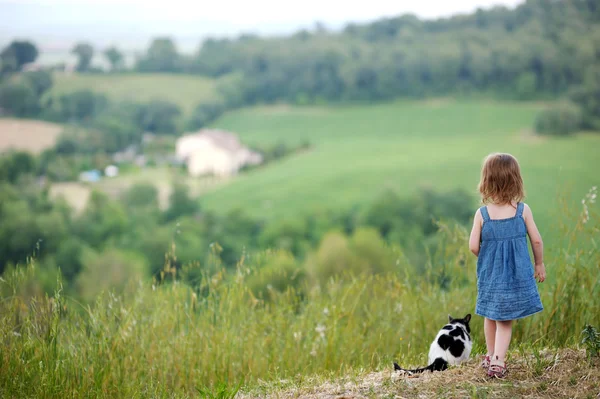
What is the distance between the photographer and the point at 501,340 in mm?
2822

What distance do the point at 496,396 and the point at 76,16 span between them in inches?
2460

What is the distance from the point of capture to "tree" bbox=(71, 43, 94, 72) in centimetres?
5028

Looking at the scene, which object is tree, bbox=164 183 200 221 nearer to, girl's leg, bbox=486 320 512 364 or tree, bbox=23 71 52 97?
tree, bbox=23 71 52 97

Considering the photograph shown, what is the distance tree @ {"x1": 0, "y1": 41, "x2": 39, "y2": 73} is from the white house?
40.5 ft

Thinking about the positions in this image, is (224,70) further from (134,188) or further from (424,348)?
(424,348)

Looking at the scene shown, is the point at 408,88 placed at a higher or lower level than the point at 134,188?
higher

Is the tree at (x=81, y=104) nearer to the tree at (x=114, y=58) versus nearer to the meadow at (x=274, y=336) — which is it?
the tree at (x=114, y=58)

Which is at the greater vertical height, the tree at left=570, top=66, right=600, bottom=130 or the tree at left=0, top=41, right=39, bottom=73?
the tree at left=0, top=41, right=39, bottom=73

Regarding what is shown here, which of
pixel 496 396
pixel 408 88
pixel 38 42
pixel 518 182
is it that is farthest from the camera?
pixel 408 88

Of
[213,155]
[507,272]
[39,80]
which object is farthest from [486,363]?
[39,80]

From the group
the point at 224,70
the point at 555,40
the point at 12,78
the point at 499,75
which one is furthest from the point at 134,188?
the point at 555,40

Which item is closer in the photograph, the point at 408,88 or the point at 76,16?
the point at 408,88

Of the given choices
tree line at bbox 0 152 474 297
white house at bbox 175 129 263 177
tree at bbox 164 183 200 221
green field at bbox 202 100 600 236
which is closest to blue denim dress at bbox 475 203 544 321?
tree line at bbox 0 152 474 297

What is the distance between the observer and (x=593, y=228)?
3.79 metres
